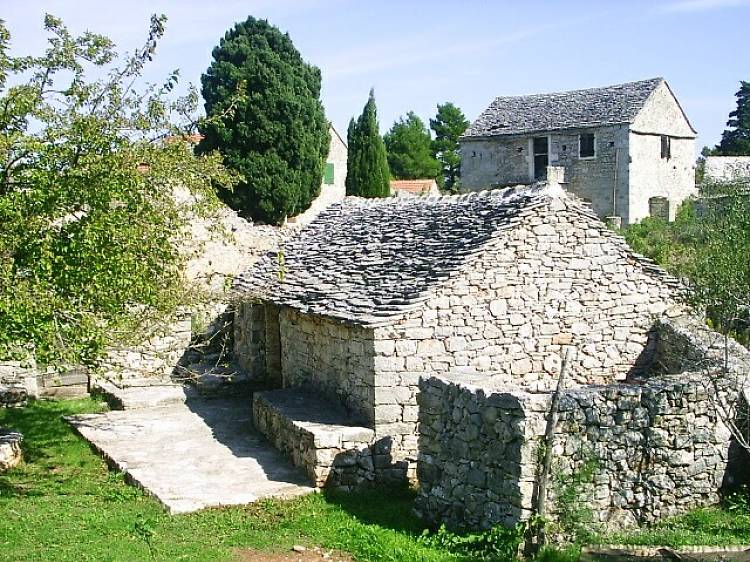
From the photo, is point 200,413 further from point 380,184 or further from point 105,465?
point 380,184

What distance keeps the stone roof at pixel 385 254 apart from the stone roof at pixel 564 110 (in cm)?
1899

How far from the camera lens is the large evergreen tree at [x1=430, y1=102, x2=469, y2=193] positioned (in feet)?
192

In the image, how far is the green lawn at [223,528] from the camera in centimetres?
898

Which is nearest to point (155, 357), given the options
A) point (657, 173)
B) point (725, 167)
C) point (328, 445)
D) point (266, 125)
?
point (328, 445)

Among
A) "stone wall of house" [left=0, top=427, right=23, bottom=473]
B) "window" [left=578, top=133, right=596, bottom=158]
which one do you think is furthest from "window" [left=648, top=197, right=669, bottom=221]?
"stone wall of house" [left=0, top=427, right=23, bottom=473]

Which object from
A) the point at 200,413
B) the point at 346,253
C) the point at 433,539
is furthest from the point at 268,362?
the point at 433,539

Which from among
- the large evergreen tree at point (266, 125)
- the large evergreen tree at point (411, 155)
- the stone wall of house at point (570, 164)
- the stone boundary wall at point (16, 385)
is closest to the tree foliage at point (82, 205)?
the stone boundary wall at point (16, 385)

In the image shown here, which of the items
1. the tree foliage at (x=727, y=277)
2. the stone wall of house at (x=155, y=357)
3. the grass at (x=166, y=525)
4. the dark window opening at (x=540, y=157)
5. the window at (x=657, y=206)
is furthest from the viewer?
the dark window opening at (x=540, y=157)

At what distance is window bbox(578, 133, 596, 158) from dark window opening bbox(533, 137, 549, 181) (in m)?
1.42

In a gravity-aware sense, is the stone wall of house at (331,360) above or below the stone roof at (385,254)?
below

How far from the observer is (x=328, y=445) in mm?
11328

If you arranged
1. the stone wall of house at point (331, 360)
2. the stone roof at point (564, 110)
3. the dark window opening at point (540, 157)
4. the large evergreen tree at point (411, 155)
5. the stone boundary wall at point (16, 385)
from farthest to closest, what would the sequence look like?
the large evergreen tree at point (411, 155) → the dark window opening at point (540, 157) → the stone roof at point (564, 110) → the stone boundary wall at point (16, 385) → the stone wall of house at point (331, 360)

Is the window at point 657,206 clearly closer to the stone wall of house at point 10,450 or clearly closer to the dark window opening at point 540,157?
the dark window opening at point 540,157

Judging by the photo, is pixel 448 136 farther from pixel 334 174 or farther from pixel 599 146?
pixel 599 146
